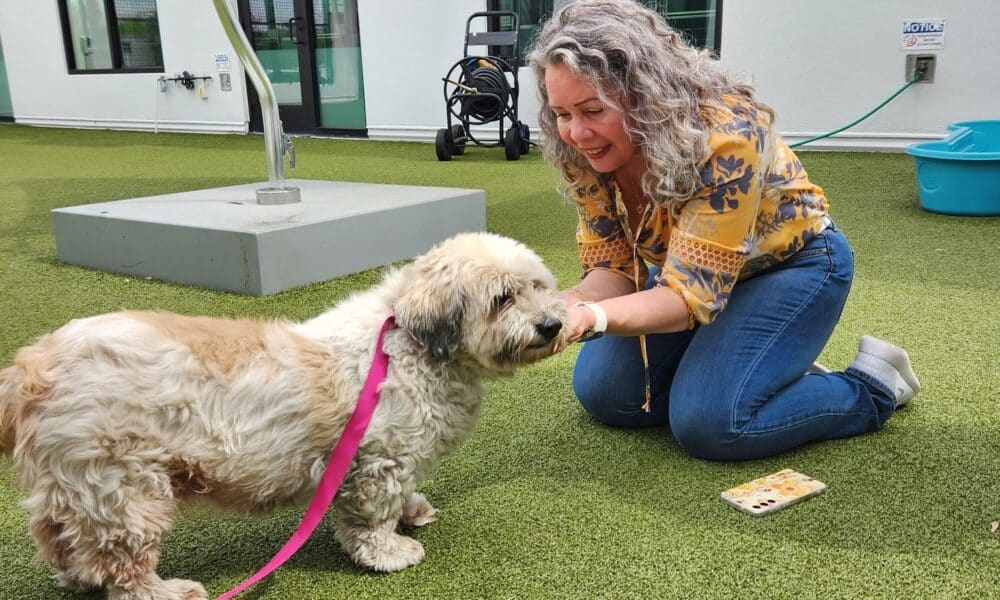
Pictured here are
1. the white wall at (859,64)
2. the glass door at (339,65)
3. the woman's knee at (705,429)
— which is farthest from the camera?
the glass door at (339,65)

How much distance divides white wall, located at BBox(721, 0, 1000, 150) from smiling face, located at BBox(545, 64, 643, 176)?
615 centimetres

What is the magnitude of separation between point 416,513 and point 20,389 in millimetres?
936

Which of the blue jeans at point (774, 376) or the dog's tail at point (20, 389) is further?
the blue jeans at point (774, 376)

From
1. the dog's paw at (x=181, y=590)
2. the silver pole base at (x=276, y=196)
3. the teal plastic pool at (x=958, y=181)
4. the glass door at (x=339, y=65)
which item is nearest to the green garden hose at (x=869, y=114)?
the teal plastic pool at (x=958, y=181)

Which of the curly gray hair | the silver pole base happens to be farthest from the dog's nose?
the silver pole base

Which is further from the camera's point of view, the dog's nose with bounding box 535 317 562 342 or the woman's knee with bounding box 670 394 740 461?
the woman's knee with bounding box 670 394 740 461

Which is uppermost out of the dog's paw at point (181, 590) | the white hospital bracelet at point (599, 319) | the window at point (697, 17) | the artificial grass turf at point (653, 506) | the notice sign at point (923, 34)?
the window at point (697, 17)

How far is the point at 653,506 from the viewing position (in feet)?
6.70

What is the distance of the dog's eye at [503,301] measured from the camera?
1729 millimetres

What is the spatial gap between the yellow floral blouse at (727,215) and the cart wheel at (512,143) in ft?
19.6

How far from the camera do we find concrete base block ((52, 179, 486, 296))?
384 cm

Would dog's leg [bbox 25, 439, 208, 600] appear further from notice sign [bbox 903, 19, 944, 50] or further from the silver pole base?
notice sign [bbox 903, 19, 944, 50]

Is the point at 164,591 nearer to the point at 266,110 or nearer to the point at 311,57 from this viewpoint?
the point at 266,110

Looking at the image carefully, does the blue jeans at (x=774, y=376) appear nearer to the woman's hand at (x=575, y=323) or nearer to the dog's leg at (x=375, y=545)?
the woman's hand at (x=575, y=323)
